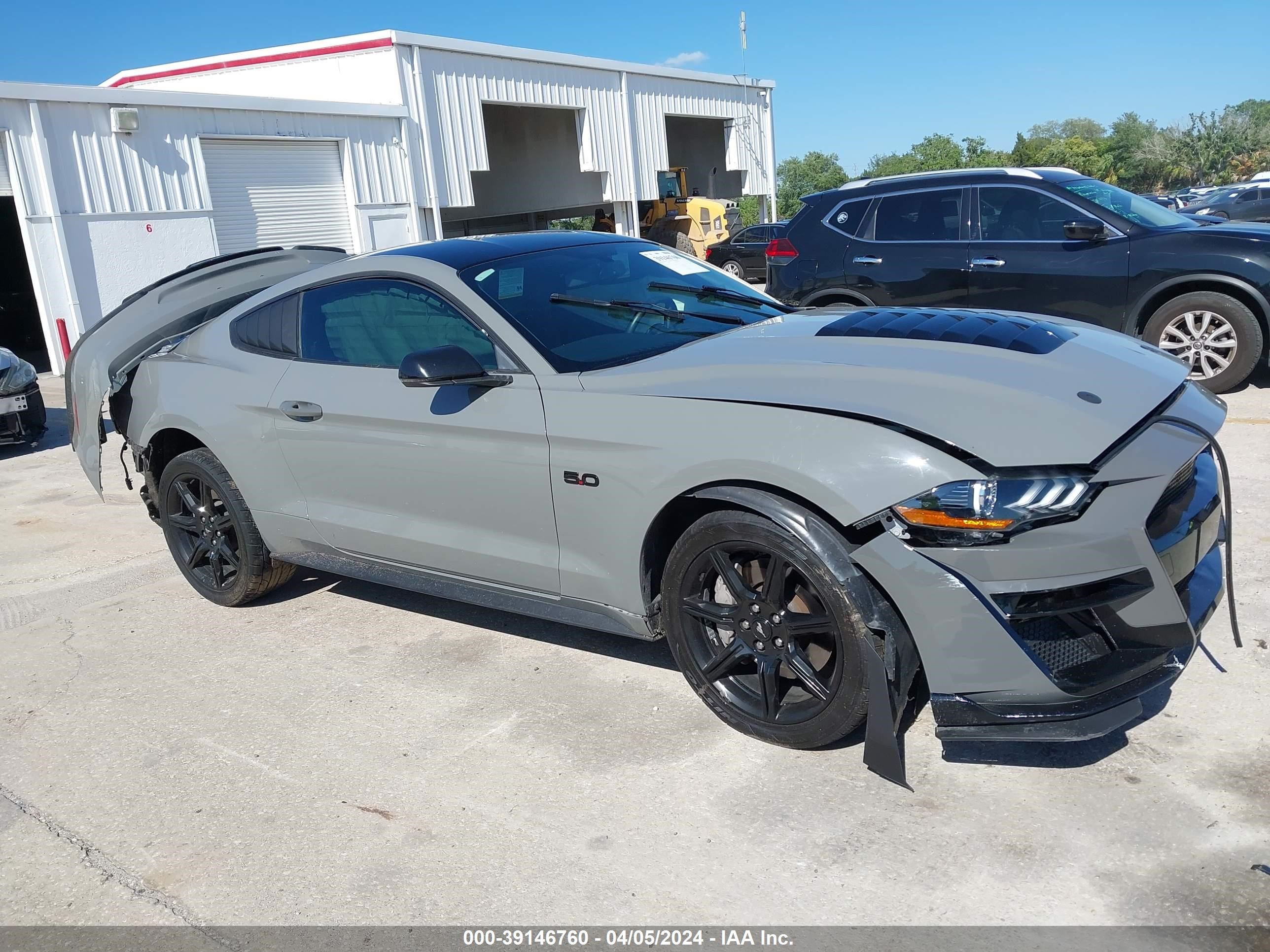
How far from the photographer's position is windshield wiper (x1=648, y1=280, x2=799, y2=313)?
14.0 feet

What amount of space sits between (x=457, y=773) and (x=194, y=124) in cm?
1581

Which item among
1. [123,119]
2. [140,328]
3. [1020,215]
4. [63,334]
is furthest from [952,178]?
[63,334]

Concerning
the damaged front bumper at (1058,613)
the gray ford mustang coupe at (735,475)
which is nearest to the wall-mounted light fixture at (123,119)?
the gray ford mustang coupe at (735,475)

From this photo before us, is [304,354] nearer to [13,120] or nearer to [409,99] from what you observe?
[13,120]

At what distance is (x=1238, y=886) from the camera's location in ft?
8.05

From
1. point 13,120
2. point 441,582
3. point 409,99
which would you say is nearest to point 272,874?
point 441,582

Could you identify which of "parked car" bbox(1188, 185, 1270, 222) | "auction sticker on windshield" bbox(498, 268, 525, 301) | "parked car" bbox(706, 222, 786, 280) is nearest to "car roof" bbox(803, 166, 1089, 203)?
"auction sticker on windshield" bbox(498, 268, 525, 301)

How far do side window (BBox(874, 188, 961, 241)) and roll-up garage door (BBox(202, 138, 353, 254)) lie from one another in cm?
1225

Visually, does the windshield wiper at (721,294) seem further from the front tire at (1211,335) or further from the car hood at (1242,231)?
the car hood at (1242,231)

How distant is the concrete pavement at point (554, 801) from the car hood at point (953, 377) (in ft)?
3.32

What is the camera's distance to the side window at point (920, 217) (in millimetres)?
7875

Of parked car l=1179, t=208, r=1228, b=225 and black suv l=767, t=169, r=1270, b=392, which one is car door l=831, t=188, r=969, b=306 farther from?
parked car l=1179, t=208, r=1228, b=225

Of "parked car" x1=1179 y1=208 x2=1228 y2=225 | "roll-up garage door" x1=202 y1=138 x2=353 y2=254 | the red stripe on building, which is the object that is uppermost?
the red stripe on building

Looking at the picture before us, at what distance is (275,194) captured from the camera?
1775 cm
